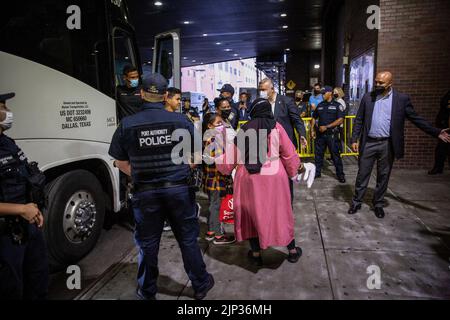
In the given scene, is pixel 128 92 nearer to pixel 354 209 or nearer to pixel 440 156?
pixel 354 209

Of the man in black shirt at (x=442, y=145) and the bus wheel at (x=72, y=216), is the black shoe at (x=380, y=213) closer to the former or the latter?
the man in black shirt at (x=442, y=145)

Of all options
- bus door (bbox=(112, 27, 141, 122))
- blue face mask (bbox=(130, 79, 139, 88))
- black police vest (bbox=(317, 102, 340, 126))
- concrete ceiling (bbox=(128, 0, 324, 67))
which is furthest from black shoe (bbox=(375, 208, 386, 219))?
concrete ceiling (bbox=(128, 0, 324, 67))

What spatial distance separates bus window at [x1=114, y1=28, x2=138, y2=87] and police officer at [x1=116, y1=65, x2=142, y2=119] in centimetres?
9

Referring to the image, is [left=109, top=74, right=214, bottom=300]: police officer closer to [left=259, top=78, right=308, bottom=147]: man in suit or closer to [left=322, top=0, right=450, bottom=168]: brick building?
[left=259, top=78, right=308, bottom=147]: man in suit

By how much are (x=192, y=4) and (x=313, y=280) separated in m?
12.9

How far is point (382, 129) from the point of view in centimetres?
486

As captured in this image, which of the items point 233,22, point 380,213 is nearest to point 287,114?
point 380,213

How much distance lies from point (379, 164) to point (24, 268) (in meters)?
4.65

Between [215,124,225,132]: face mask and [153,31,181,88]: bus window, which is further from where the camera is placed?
[153,31,181,88]: bus window

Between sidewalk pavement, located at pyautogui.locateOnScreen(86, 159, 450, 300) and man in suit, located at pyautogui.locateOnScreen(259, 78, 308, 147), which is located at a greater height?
man in suit, located at pyautogui.locateOnScreen(259, 78, 308, 147)

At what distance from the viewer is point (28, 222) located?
8.03 ft

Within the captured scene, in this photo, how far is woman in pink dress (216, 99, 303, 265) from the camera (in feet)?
11.0

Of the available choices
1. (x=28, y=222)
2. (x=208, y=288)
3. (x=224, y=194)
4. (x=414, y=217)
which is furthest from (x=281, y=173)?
(x=414, y=217)

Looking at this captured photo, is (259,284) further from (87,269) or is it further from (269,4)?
(269,4)
